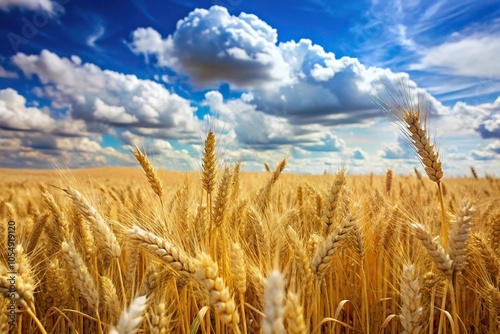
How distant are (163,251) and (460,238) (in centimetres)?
143

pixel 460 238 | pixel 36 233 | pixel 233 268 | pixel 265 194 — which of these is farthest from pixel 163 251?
pixel 265 194

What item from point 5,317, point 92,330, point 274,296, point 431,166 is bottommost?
point 92,330

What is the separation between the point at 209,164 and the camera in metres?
2.47

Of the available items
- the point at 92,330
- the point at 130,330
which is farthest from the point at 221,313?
the point at 92,330

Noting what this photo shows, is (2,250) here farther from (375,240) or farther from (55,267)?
(375,240)

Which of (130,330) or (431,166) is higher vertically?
(431,166)

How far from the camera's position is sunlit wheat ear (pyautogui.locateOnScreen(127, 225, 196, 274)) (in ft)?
5.27

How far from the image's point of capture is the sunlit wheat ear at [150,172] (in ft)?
8.73

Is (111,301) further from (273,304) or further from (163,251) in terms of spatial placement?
(273,304)

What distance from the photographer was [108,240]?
6.92ft

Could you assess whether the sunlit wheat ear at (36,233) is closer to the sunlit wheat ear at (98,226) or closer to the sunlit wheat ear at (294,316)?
the sunlit wheat ear at (98,226)

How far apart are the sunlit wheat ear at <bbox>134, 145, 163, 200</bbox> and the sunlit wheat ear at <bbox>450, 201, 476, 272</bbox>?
195 cm

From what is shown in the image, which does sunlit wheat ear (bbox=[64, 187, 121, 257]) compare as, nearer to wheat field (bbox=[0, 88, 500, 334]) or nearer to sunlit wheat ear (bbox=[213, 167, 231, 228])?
wheat field (bbox=[0, 88, 500, 334])

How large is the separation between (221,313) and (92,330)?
196cm
